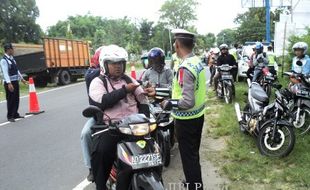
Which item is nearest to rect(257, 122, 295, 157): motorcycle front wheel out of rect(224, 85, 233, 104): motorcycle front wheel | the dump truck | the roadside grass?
the roadside grass

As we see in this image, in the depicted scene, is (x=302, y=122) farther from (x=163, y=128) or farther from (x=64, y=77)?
(x=64, y=77)

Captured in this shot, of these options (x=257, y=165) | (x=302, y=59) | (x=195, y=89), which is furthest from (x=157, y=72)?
(x=302, y=59)

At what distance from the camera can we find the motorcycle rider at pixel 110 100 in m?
4.16

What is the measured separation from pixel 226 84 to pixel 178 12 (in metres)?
93.4

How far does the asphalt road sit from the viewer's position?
6.03 metres

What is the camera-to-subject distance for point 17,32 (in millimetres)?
49938

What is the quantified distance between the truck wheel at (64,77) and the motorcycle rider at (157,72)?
56.1 feet

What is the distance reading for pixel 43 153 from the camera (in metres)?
7.58

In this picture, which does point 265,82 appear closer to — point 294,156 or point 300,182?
point 294,156

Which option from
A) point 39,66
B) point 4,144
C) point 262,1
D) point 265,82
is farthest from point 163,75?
point 262,1

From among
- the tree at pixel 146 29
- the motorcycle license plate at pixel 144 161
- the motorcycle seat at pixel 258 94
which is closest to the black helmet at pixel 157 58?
the motorcycle seat at pixel 258 94

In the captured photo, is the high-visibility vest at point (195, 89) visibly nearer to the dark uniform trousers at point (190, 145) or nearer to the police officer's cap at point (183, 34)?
the dark uniform trousers at point (190, 145)

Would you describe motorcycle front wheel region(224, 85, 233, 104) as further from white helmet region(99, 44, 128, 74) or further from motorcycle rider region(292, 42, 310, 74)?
white helmet region(99, 44, 128, 74)

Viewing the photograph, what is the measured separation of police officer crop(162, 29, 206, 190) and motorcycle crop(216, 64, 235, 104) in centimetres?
750
